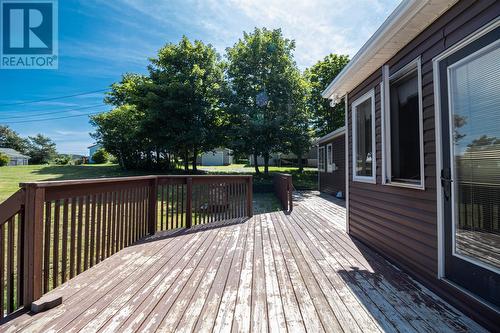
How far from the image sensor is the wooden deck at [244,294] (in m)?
1.70

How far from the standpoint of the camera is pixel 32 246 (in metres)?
1.90

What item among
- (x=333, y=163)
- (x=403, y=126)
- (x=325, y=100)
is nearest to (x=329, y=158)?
(x=333, y=163)

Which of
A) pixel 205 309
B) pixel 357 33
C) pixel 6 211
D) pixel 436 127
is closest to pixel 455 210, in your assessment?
pixel 436 127

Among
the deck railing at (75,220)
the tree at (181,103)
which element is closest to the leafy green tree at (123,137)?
the tree at (181,103)

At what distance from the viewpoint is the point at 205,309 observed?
190 cm

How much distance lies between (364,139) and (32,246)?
161 inches

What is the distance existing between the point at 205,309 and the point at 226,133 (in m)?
12.9

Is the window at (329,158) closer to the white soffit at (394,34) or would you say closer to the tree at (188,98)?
the tree at (188,98)

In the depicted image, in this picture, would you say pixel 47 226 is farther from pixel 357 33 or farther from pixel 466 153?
pixel 357 33

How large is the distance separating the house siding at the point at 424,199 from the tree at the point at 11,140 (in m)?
61.5

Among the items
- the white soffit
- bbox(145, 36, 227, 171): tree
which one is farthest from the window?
the white soffit

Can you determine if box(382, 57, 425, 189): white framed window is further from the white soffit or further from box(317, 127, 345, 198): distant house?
box(317, 127, 345, 198): distant house

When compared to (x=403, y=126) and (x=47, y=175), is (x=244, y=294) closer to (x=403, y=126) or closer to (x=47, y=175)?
(x=403, y=126)

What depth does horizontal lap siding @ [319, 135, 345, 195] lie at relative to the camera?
9.46 m
